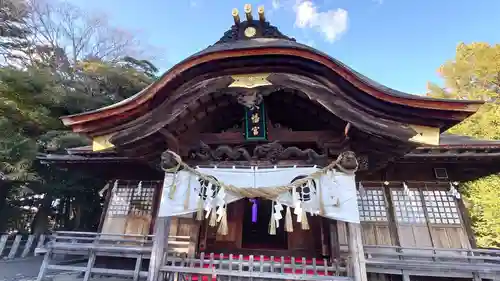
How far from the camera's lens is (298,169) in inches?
181

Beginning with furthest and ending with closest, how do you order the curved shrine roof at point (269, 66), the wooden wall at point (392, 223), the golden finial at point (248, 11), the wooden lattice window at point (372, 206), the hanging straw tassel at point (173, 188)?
the wooden lattice window at point (372, 206), the wooden wall at point (392, 223), the golden finial at point (248, 11), the hanging straw tassel at point (173, 188), the curved shrine roof at point (269, 66)

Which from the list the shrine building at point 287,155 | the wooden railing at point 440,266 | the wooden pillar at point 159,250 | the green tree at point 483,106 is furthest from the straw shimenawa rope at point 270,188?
the green tree at point 483,106

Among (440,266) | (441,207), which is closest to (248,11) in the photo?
(440,266)

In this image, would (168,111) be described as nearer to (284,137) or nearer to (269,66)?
(269,66)

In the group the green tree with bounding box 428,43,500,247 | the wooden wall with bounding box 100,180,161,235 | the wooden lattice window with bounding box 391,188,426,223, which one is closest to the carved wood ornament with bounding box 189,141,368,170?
the wooden lattice window with bounding box 391,188,426,223

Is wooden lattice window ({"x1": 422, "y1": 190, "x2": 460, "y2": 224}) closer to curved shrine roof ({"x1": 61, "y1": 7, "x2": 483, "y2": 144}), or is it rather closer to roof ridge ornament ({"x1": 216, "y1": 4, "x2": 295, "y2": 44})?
curved shrine roof ({"x1": 61, "y1": 7, "x2": 483, "y2": 144})

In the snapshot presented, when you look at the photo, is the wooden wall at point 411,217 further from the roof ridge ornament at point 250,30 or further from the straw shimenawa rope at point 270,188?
the roof ridge ornament at point 250,30

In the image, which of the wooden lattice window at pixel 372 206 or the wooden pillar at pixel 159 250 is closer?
the wooden pillar at pixel 159 250

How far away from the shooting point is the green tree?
449 inches

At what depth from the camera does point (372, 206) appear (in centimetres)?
695

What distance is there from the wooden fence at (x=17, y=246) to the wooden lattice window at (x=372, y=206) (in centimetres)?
1207

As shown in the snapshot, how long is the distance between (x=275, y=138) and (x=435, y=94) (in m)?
20.8

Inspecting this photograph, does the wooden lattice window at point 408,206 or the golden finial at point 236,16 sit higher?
the golden finial at point 236,16

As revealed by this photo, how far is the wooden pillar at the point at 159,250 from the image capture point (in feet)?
14.0
